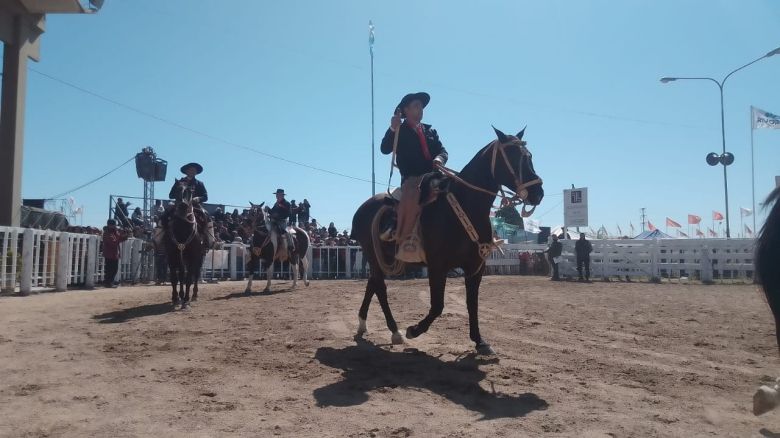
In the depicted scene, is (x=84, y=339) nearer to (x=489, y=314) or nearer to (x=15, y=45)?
(x=489, y=314)

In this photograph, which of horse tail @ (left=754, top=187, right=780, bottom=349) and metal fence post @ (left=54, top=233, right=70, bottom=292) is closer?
horse tail @ (left=754, top=187, right=780, bottom=349)

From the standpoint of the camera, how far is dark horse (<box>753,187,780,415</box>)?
3.40 metres

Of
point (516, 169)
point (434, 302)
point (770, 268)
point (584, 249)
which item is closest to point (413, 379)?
point (434, 302)

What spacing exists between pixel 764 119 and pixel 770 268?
105ft

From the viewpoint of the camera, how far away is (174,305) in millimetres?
10375

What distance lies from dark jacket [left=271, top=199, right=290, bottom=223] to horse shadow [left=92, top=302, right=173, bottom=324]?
564 centimetres

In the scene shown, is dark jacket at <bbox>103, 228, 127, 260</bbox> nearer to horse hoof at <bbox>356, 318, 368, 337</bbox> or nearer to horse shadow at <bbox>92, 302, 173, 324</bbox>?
horse shadow at <bbox>92, 302, 173, 324</bbox>

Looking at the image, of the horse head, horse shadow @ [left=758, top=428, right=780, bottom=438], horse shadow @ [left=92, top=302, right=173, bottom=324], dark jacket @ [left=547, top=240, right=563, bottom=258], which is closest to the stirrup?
the horse head

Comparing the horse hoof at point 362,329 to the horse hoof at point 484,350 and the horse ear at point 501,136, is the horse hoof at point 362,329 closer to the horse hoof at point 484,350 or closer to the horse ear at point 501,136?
the horse hoof at point 484,350

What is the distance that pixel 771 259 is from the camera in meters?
3.41

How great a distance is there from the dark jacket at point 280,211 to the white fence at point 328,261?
5.37m

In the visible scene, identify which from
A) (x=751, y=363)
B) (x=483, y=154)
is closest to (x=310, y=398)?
(x=483, y=154)

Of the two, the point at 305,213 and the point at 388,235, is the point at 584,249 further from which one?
the point at 388,235

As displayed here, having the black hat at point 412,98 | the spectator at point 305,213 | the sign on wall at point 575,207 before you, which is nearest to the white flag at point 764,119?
the sign on wall at point 575,207
